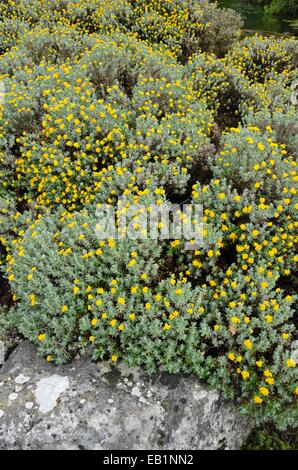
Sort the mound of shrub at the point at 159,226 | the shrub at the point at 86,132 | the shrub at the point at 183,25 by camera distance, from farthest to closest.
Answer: the shrub at the point at 183,25, the shrub at the point at 86,132, the mound of shrub at the point at 159,226

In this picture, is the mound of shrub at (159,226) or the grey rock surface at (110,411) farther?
the mound of shrub at (159,226)

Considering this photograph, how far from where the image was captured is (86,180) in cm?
512

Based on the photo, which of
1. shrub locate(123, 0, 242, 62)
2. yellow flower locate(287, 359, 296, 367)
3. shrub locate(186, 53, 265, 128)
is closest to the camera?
yellow flower locate(287, 359, 296, 367)

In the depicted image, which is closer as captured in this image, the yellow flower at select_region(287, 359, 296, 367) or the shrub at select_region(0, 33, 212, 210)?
the yellow flower at select_region(287, 359, 296, 367)

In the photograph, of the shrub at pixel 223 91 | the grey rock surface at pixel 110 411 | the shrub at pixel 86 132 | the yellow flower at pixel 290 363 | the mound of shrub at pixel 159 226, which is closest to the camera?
the grey rock surface at pixel 110 411

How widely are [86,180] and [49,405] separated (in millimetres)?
2916

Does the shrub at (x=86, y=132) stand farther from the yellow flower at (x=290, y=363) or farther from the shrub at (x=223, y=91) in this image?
the yellow flower at (x=290, y=363)

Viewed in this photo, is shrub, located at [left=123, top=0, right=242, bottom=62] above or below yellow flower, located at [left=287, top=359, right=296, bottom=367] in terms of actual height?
above

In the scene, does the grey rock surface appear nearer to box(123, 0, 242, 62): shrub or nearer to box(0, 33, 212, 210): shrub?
box(0, 33, 212, 210): shrub

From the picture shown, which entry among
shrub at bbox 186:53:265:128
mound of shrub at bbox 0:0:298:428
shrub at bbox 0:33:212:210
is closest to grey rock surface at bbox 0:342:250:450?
mound of shrub at bbox 0:0:298:428

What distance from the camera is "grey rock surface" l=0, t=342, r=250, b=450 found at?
3047 millimetres

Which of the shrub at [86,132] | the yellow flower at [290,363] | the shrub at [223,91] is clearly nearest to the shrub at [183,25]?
the shrub at [223,91]

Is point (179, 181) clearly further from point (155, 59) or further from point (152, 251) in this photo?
point (155, 59)

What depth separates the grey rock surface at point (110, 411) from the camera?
10.00 ft
